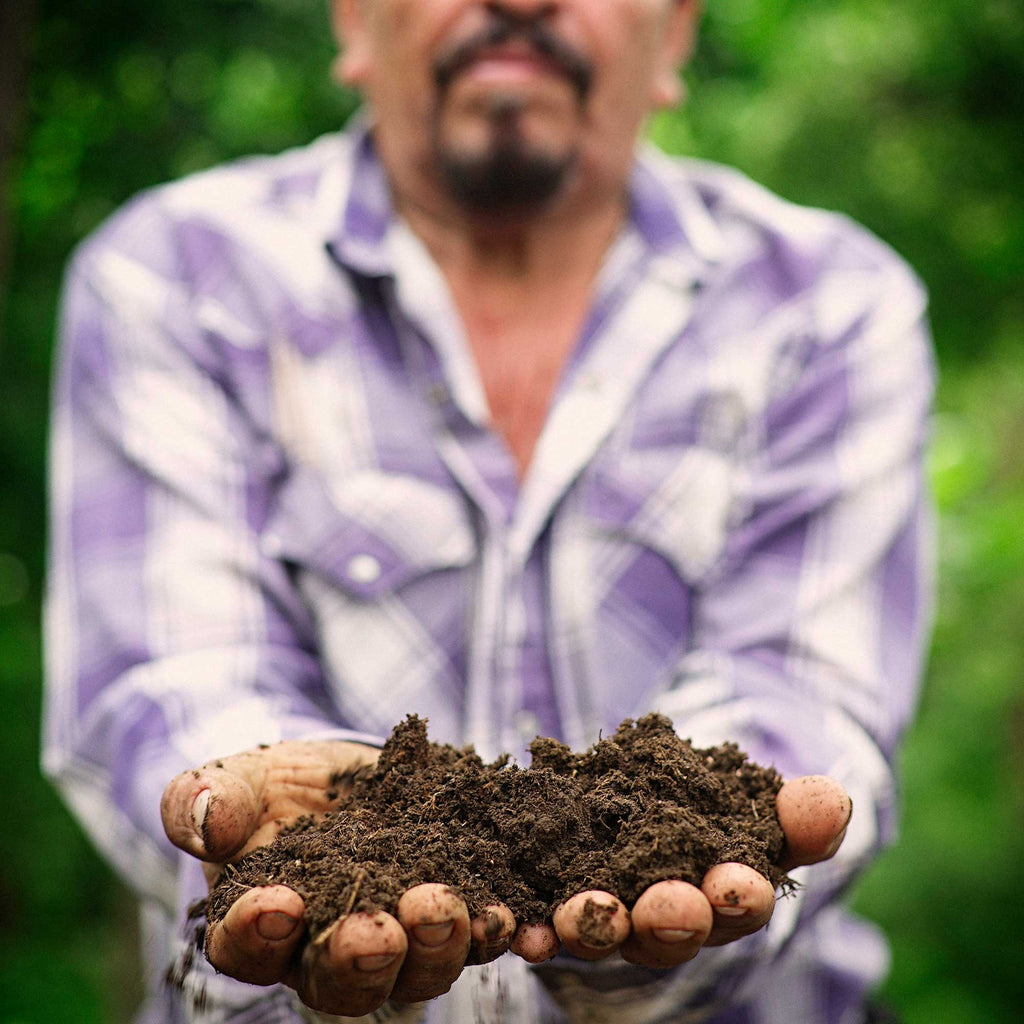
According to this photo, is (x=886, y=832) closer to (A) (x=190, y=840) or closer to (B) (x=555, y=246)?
(A) (x=190, y=840)

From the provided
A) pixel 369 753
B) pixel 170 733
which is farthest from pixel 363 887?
pixel 170 733

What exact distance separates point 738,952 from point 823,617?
0.68 meters

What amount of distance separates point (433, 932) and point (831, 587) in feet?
3.96

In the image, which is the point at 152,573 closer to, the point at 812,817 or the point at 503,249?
the point at 503,249

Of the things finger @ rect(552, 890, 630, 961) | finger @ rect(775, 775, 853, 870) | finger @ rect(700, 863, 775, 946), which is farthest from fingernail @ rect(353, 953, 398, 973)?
finger @ rect(775, 775, 853, 870)

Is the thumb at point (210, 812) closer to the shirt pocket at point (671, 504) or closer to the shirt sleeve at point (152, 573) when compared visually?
the shirt sleeve at point (152, 573)

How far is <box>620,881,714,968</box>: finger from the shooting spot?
4.34 ft

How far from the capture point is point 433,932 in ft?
4.08

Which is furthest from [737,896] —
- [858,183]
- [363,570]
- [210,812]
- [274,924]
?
[858,183]

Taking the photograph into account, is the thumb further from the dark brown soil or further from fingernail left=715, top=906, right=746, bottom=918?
fingernail left=715, top=906, right=746, bottom=918

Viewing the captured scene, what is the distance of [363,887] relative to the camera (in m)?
1.27

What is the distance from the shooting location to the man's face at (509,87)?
2338mm

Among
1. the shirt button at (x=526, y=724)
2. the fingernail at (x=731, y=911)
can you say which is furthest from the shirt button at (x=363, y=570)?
the fingernail at (x=731, y=911)

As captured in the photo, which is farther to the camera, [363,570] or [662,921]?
[363,570]
